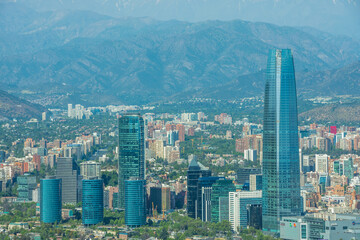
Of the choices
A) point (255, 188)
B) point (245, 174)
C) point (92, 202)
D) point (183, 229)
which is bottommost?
point (183, 229)

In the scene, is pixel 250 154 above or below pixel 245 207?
above

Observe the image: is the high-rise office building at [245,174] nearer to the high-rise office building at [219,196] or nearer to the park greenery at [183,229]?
the high-rise office building at [219,196]

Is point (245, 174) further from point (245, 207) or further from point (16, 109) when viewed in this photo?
point (16, 109)

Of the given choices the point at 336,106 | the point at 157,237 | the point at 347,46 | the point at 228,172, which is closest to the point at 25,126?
the point at 336,106

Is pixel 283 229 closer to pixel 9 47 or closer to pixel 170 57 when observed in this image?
pixel 170 57

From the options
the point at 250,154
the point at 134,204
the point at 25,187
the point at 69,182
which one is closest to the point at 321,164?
the point at 250,154

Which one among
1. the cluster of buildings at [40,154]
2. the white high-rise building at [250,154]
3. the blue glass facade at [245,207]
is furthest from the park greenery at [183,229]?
the white high-rise building at [250,154]
